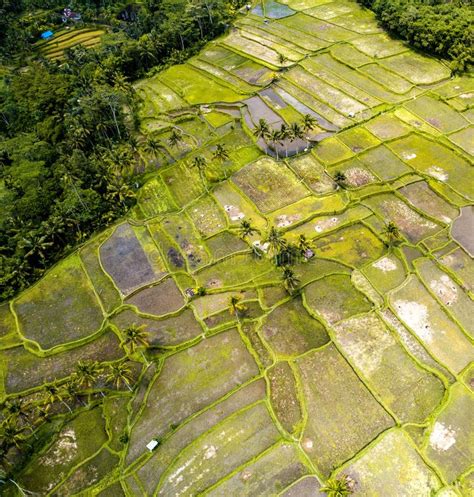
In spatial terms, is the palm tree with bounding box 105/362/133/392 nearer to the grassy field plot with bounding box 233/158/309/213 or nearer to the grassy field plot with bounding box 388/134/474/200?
the grassy field plot with bounding box 233/158/309/213

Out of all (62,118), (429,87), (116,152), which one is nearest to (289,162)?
(116,152)

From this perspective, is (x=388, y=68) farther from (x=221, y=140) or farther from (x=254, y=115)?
(x=221, y=140)

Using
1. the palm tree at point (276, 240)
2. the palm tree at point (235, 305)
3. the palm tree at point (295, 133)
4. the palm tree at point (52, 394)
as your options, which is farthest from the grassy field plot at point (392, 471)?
the palm tree at point (295, 133)

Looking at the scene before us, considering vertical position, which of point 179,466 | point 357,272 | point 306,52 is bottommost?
point 179,466

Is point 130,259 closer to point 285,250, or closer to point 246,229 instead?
point 246,229

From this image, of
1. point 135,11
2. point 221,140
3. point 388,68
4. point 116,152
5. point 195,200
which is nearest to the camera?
point 195,200

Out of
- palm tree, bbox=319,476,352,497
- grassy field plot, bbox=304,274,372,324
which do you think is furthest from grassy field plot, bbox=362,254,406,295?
palm tree, bbox=319,476,352,497

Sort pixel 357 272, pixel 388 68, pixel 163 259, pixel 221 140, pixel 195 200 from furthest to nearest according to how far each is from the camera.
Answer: pixel 388 68 < pixel 221 140 < pixel 195 200 < pixel 163 259 < pixel 357 272
